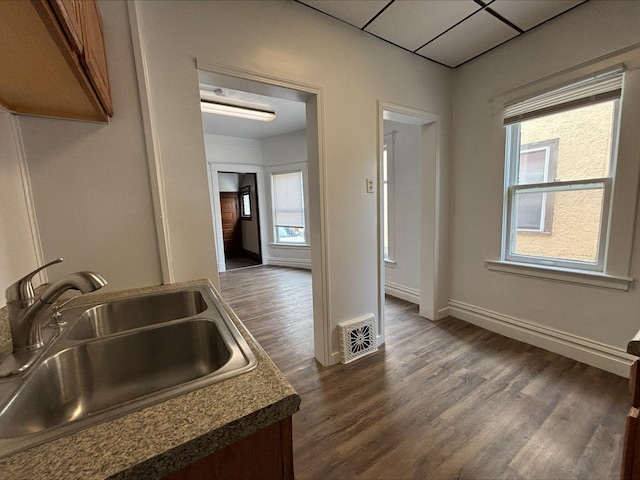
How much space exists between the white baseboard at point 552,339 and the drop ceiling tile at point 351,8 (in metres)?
2.78

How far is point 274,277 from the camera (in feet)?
16.0

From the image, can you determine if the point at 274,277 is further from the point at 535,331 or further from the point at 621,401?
the point at 621,401

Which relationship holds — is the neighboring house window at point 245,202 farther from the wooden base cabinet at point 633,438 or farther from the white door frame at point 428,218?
the wooden base cabinet at point 633,438

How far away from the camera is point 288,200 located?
5.55 m

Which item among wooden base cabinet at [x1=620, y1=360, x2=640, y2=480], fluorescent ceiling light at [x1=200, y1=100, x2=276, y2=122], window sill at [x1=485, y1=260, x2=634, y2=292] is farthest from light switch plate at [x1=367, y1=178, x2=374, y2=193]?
fluorescent ceiling light at [x1=200, y1=100, x2=276, y2=122]

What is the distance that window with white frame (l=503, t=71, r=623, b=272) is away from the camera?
6.09 ft

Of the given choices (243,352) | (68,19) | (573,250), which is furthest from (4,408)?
(573,250)

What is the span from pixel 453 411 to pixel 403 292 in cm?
195

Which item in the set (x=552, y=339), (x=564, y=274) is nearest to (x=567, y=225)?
(x=564, y=274)

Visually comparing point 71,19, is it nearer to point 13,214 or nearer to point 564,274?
point 13,214

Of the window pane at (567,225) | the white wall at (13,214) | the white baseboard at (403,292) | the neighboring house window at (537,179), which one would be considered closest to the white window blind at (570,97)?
the neighboring house window at (537,179)

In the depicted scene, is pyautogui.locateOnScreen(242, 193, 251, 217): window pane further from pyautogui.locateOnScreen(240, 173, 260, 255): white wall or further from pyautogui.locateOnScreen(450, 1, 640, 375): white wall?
pyautogui.locateOnScreen(450, 1, 640, 375): white wall

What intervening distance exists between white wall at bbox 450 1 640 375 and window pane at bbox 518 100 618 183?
0.57 feet

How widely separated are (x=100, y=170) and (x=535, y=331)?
3.38 m
